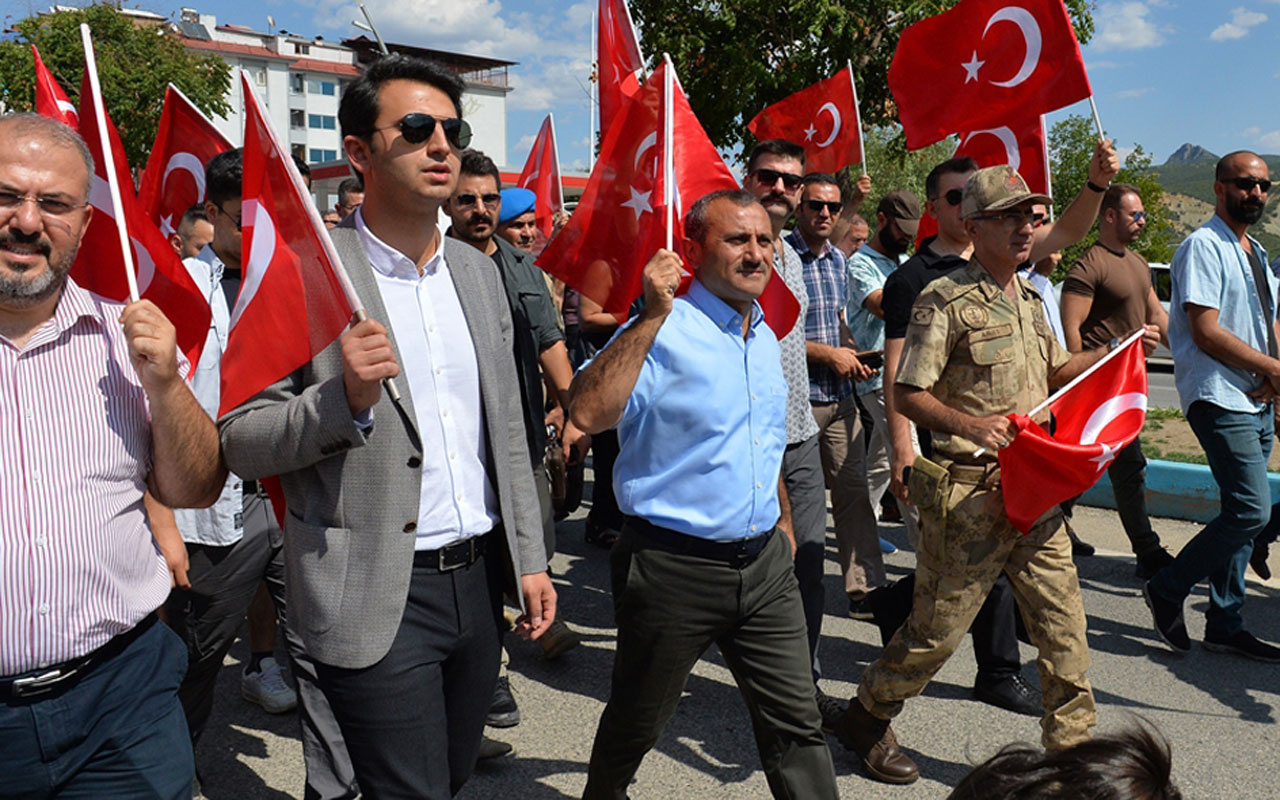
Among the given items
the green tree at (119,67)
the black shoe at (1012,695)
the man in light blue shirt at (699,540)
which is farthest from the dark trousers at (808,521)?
the green tree at (119,67)

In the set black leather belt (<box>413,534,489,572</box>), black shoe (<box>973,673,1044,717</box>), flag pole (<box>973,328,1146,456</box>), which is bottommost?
black shoe (<box>973,673,1044,717</box>)

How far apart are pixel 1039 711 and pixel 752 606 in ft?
6.59

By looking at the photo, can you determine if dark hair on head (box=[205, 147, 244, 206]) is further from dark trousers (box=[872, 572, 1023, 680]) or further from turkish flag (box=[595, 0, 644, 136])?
dark trousers (box=[872, 572, 1023, 680])

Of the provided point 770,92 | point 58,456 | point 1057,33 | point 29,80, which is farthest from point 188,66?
point 58,456

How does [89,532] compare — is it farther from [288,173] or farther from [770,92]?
[770,92]

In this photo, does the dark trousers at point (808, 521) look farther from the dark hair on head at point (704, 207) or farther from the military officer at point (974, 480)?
the dark hair on head at point (704, 207)

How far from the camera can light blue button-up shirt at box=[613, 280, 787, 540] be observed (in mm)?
3268

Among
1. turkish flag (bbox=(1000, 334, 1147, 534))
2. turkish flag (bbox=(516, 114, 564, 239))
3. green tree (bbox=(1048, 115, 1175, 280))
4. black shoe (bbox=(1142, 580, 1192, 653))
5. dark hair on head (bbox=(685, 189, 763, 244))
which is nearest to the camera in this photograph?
dark hair on head (bbox=(685, 189, 763, 244))

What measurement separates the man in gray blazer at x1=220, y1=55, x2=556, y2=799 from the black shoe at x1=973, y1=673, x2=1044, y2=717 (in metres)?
2.61

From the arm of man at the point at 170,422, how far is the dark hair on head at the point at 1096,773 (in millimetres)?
1705

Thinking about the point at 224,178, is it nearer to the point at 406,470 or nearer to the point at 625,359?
the point at 625,359

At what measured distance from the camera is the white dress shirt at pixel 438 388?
105 inches

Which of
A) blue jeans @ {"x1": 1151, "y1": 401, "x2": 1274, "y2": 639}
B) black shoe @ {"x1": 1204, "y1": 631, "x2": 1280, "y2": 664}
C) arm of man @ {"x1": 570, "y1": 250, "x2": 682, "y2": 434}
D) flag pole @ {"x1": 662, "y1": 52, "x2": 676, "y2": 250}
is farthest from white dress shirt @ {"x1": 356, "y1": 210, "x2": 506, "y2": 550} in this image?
black shoe @ {"x1": 1204, "y1": 631, "x2": 1280, "y2": 664}

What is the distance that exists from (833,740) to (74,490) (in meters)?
3.18
